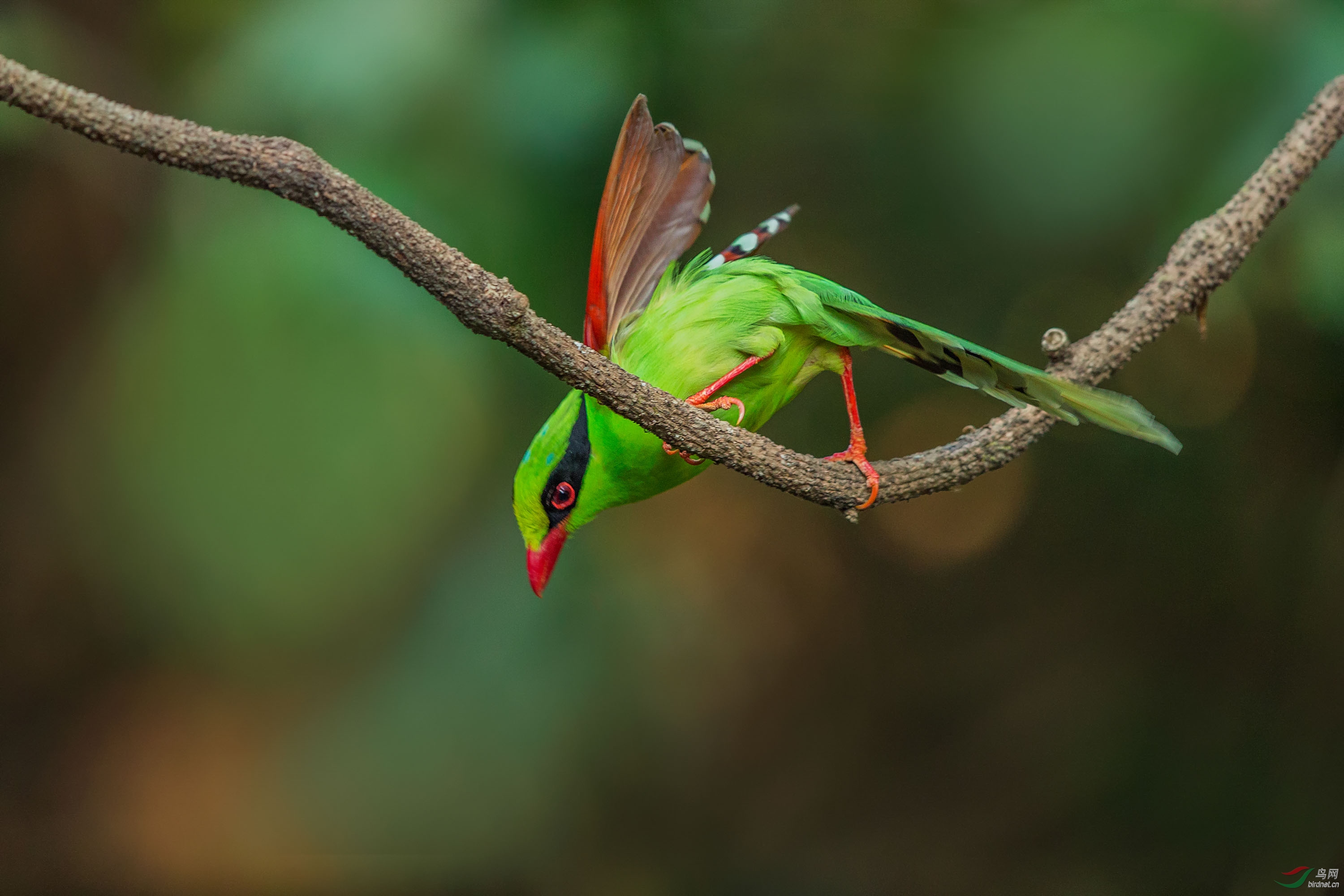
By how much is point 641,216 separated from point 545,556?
0.87 metres

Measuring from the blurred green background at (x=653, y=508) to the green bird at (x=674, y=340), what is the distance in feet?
3.92

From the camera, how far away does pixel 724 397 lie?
214 cm

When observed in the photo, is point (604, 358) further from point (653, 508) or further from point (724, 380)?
point (653, 508)

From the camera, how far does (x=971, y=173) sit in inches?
134

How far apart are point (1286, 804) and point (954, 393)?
198cm

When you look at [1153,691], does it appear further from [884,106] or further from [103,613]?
[103,613]

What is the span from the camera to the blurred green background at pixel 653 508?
10.8ft

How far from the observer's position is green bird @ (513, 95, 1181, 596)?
1922 millimetres

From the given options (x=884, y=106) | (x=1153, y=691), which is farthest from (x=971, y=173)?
(x=1153, y=691)

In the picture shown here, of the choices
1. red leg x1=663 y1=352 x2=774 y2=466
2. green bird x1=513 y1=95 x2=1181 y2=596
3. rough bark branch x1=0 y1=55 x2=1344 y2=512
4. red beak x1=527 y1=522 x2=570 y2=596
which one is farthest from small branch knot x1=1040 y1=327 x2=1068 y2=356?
red beak x1=527 y1=522 x2=570 y2=596

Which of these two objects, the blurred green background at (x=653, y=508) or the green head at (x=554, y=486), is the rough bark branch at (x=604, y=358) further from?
the blurred green background at (x=653, y=508)

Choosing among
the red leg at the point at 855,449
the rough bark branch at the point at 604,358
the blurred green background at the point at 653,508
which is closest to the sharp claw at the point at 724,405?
the red leg at the point at 855,449

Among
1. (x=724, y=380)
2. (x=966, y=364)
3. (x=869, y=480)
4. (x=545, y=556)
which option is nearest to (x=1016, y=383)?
(x=966, y=364)

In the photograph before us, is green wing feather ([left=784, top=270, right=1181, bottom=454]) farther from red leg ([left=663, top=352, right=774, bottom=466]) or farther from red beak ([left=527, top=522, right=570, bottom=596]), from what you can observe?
red beak ([left=527, top=522, right=570, bottom=596])
